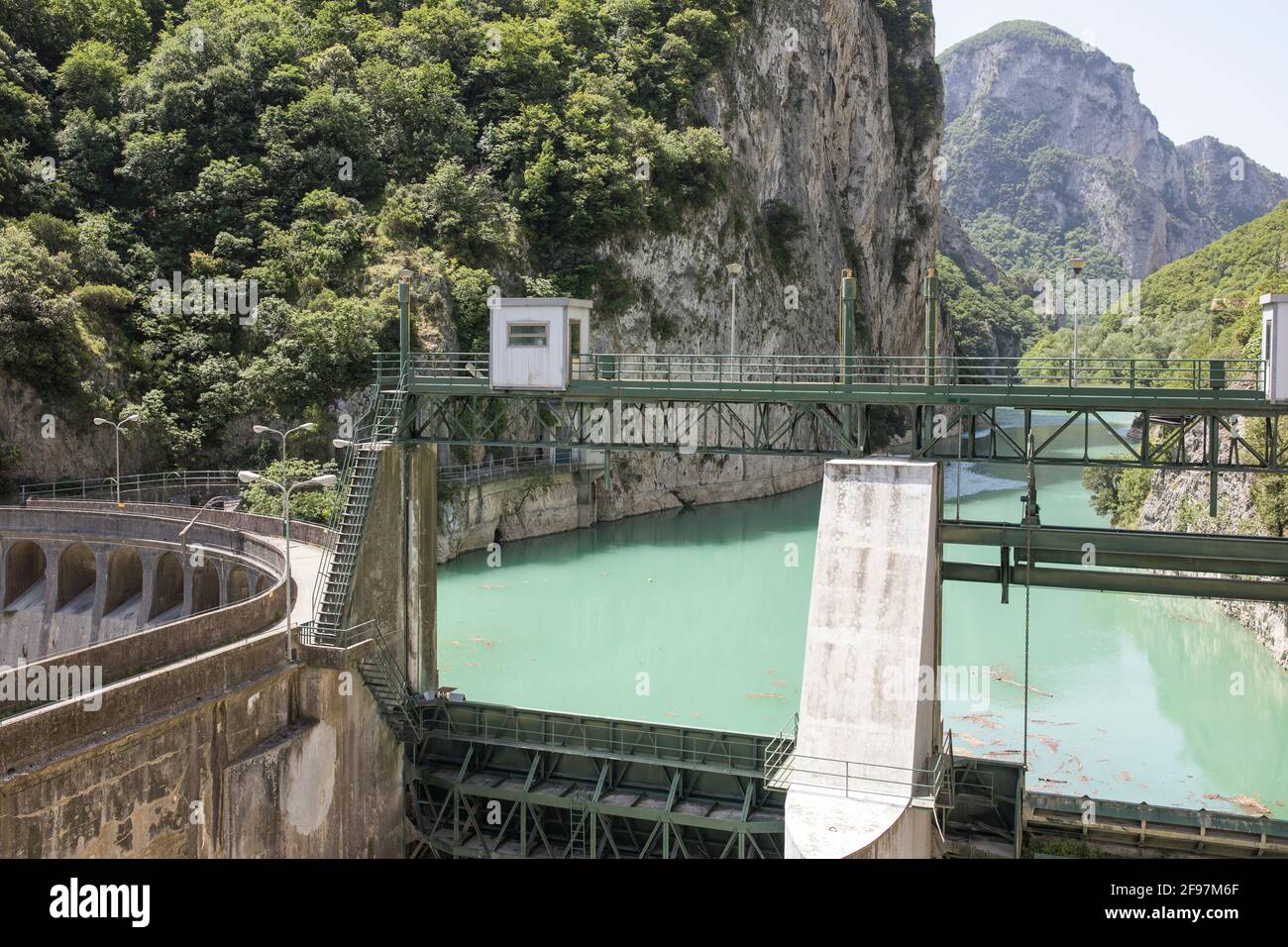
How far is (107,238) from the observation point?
46.4 metres

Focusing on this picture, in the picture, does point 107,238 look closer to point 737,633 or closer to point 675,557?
point 675,557

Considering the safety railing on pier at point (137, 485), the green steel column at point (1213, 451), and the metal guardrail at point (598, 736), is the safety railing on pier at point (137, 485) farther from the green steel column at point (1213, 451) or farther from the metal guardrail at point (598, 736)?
the green steel column at point (1213, 451)

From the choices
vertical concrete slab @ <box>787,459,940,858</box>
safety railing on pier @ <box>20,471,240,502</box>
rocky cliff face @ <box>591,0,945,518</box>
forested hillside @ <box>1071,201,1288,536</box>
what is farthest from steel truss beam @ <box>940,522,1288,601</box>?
rocky cliff face @ <box>591,0,945,518</box>

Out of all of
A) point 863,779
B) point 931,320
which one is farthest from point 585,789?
point 931,320

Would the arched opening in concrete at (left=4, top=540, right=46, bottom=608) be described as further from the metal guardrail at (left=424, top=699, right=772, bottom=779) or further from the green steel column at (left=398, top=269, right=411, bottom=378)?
the metal guardrail at (left=424, top=699, right=772, bottom=779)

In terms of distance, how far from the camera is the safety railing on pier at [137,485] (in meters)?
38.8

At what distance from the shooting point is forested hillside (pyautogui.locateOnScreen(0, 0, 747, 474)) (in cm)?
4306

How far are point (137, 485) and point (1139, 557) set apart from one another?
35.1 metres

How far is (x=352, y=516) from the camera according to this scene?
20.6 m

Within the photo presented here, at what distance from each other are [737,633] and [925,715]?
1856cm

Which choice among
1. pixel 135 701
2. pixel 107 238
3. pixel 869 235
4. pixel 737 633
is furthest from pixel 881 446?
pixel 135 701

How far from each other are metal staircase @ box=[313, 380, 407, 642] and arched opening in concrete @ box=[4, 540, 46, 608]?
16.1 m

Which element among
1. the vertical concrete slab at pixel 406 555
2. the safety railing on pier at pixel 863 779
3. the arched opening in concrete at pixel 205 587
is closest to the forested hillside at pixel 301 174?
the arched opening in concrete at pixel 205 587

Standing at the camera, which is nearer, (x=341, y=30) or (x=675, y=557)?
(x=675, y=557)
